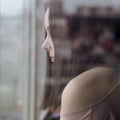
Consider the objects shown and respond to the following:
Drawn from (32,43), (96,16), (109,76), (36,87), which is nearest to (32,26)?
(32,43)

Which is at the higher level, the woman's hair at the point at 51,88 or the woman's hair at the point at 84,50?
the woman's hair at the point at 84,50

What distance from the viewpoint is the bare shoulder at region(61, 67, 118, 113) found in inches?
40.8

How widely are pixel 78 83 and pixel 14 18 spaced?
2.00 ft

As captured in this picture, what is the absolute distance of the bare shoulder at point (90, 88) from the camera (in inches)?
40.8

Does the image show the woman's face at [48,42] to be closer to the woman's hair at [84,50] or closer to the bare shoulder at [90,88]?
the woman's hair at [84,50]

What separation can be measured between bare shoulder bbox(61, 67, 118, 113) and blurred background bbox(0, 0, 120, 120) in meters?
0.04

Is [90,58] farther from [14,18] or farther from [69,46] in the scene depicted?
[14,18]

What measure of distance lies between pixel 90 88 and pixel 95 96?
4cm

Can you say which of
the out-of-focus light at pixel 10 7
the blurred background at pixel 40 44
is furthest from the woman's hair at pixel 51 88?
the out-of-focus light at pixel 10 7

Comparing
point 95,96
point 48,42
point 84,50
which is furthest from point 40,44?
point 95,96

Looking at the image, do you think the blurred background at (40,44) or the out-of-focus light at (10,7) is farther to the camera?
the out-of-focus light at (10,7)

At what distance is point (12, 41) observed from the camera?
150 cm

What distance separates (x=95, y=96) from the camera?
3.42ft

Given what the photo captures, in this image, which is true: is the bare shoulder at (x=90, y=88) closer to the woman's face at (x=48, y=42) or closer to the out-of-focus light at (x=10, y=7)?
the woman's face at (x=48, y=42)
